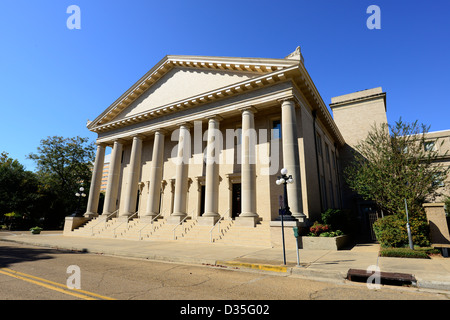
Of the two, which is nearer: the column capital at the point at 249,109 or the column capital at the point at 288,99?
the column capital at the point at 288,99

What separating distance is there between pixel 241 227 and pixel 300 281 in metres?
9.51

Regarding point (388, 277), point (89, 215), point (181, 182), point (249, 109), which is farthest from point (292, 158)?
point (89, 215)

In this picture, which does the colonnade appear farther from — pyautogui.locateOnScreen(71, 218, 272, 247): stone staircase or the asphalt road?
the asphalt road

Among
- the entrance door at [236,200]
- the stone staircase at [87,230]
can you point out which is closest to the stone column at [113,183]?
the stone staircase at [87,230]

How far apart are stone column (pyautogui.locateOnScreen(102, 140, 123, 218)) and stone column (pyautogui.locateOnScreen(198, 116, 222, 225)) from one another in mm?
12017

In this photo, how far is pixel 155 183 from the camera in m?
21.8

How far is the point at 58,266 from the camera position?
8.26m

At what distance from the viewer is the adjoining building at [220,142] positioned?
1662 cm

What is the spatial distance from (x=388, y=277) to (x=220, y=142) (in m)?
16.5

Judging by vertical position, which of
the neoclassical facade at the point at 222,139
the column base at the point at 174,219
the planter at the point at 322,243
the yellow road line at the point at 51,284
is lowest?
the yellow road line at the point at 51,284

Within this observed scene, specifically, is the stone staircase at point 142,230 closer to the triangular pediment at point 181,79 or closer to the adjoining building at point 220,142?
the adjoining building at point 220,142

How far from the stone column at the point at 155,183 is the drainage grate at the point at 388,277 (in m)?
17.4

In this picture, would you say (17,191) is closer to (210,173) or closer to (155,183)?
(155,183)

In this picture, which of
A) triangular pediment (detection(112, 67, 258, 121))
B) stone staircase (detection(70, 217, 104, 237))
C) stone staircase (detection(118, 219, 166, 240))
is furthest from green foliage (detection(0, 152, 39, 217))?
stone staircase (detection(118, 219, 166, 240))
